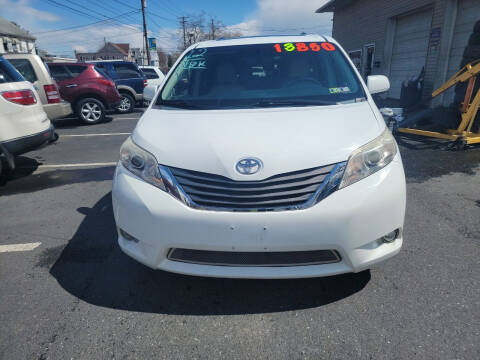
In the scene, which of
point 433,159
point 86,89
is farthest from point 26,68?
point 433,159

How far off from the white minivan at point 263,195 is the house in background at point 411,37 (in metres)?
8.38

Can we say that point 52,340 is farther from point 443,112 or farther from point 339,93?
point 443,112

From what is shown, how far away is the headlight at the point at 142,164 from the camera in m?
2.07

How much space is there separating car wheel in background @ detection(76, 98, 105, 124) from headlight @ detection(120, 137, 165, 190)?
28.3 ft

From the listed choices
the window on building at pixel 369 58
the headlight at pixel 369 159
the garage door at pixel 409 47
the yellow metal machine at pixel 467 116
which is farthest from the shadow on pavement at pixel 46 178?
the window on building at pixel 369 58

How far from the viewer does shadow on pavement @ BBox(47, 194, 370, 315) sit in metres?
2.23

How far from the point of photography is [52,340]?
1978 mm

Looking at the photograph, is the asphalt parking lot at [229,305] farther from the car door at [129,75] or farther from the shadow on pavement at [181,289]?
the car door at [129,75]

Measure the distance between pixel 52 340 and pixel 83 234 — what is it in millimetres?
1402

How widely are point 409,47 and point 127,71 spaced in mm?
9711

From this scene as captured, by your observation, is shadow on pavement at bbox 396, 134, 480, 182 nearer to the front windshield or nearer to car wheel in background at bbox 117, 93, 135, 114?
the front windshield

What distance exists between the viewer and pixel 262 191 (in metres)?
1.91

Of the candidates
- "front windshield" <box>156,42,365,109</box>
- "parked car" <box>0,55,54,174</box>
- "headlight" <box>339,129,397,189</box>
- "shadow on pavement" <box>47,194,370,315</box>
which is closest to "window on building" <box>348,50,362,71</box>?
"front windshield" <box>156,42,365,109</box>

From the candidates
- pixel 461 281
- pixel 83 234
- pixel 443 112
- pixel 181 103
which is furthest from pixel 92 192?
pixel 443 112
